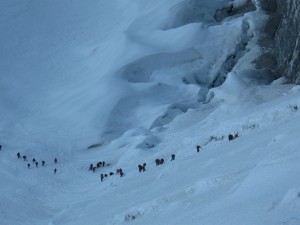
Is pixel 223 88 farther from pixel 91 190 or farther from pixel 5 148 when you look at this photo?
pixel 5 148

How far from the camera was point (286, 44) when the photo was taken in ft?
124

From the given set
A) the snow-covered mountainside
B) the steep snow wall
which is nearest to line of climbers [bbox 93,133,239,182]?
the snow-covered mountainside

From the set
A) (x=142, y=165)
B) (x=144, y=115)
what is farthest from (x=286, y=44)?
(x=142, y=165)

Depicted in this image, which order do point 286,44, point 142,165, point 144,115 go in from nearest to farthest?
point 142,165
point 286,44
point 144,115

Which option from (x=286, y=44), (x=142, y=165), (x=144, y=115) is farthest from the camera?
(x=144, y=115)

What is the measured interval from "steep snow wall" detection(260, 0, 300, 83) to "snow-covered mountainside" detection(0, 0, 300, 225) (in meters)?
0.95

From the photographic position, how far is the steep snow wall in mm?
35312

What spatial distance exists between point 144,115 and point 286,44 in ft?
38.3

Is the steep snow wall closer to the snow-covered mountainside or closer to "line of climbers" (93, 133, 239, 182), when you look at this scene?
the snow-covered mountainside

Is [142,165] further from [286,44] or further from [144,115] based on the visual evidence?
[286,44]

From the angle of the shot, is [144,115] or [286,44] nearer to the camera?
[286,44]

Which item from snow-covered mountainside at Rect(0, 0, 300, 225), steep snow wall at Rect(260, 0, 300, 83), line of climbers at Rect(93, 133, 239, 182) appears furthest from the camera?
steep snow wall at Rect(260, 0, 300, 83)

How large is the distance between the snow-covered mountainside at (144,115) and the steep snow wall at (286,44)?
950 millimetres

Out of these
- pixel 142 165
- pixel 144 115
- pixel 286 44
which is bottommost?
pixel 144 115
